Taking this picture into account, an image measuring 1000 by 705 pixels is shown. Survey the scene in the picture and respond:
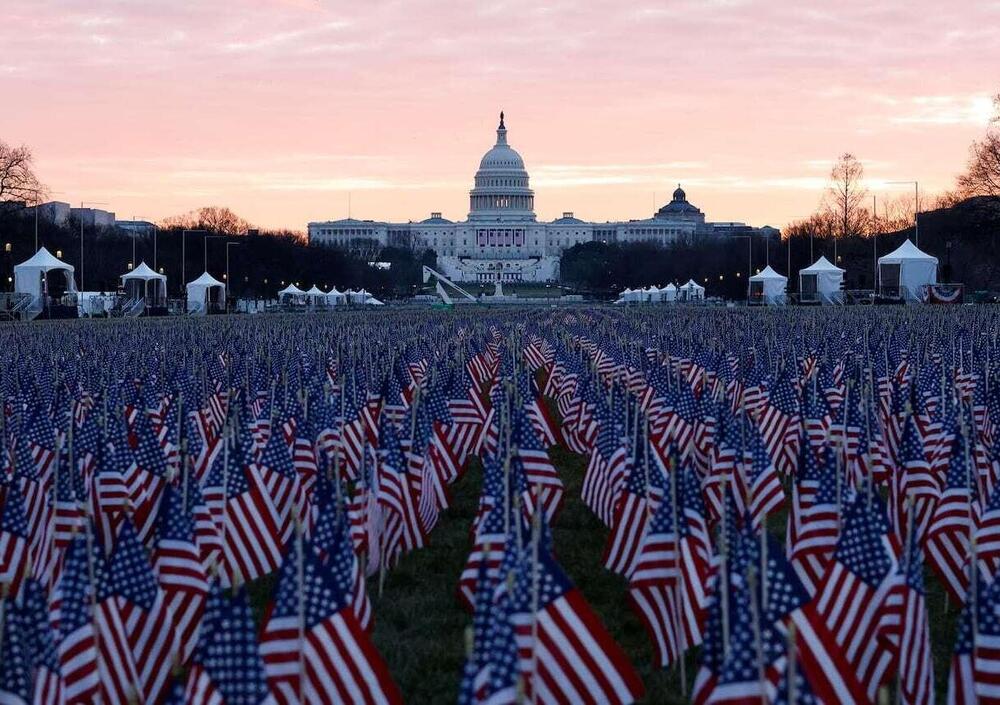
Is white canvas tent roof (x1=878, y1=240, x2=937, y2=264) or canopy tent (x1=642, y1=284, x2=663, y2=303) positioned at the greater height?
white canvas tent roof (x1=878, y1=240, x2=937, y2=264)

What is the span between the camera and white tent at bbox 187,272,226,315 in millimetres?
86250

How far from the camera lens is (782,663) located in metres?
6.49

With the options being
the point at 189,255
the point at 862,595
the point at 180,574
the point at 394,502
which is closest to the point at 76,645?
the point at 180,574

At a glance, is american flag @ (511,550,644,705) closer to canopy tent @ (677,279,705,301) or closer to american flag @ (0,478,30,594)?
american flag @ (0,478,30,594)

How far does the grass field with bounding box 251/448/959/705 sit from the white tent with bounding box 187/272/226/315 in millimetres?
72019

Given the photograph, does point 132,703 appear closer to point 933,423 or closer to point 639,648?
point 639,648

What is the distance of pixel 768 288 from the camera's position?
92938mm

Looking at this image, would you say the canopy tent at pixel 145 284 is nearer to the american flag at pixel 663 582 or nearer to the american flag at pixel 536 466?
the american flag at pixel 536 466

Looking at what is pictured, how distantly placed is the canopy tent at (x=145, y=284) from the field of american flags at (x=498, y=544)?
197 ft

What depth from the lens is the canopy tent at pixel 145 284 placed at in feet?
271

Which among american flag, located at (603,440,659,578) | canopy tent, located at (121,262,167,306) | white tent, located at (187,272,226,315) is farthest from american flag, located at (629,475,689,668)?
white tent, located at (187,272,226,315)

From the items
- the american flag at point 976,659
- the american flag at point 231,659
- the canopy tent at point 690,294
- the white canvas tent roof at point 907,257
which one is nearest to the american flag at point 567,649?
the american flag at point 231,659

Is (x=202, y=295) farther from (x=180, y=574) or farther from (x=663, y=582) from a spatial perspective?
(x=663, y=582)

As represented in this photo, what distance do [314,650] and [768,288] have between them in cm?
8740
